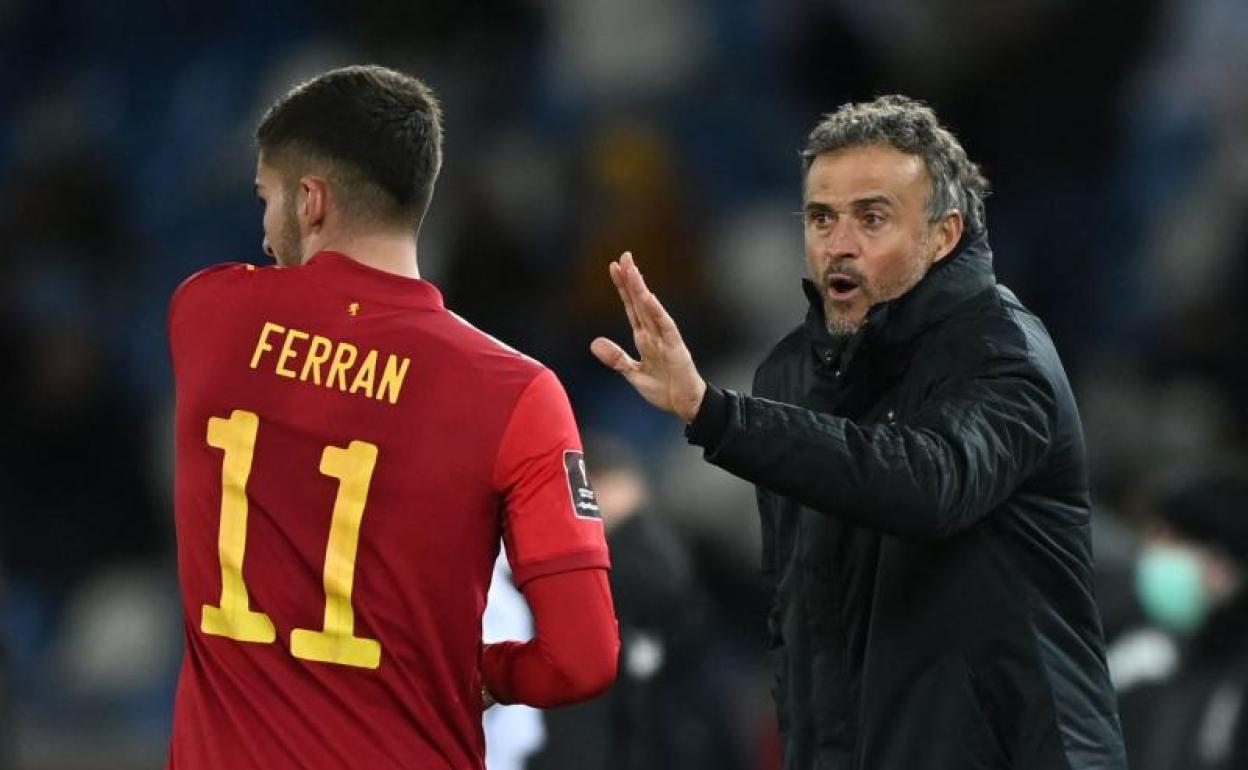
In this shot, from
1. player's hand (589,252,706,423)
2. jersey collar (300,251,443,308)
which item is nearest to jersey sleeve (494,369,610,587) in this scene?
player's hand (589,252,706,423)

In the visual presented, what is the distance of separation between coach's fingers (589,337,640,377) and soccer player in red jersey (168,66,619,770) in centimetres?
8

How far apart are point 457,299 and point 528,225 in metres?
0.58

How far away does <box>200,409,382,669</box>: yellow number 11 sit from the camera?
10.4 feet

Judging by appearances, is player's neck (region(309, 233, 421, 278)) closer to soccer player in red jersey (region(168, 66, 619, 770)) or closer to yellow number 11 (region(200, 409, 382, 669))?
soccer player in red jersey (region(168, 66, 619, 770))

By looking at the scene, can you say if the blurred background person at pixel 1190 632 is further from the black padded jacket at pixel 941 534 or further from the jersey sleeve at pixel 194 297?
the jersey sleeve at pixel 194 297

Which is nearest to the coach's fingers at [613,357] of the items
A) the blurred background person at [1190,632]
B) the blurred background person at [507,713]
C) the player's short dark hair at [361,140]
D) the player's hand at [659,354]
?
the player's hand at [659,354]

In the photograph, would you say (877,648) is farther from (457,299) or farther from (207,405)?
(457,299)

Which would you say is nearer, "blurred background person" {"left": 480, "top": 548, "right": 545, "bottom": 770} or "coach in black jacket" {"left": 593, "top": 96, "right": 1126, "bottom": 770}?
"coach in black jacket" {"left": 593, "top": 96, "right": 1126, "bottom": 770}

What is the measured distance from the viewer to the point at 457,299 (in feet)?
29.9

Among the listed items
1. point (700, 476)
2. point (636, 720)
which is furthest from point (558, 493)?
point (700, 476)

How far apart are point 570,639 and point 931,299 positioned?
835mm

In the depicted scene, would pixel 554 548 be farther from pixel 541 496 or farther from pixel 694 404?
pixel 694 404

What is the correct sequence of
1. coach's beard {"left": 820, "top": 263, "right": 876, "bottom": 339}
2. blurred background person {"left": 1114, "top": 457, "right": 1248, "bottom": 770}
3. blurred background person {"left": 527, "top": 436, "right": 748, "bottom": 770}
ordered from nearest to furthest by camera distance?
coach's beard {"left": 820, "top": 263, "right": 876, "bottom": 339}
blurred background person {"left": 527, "top": 436, "right": 748, "bottom": 770}
blurred background person {"left": 1114, "top": 457, "right": 1248, "bottom": 770}

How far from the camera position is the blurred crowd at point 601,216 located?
844 cm
